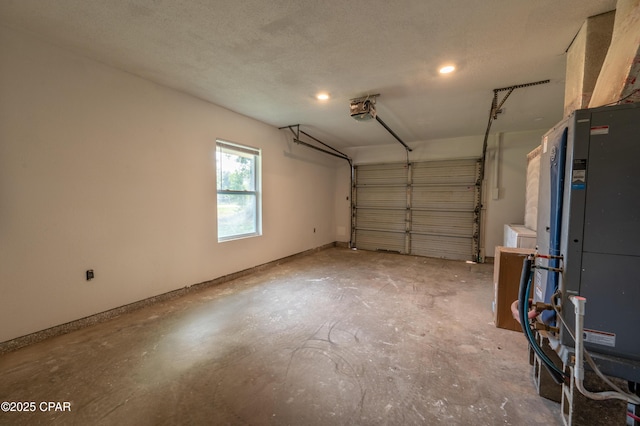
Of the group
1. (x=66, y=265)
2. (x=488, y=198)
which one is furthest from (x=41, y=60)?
(x=488, y=198)

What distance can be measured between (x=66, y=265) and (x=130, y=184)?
0.97m

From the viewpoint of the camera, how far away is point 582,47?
193 cm

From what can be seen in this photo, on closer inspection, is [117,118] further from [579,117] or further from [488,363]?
[488,363]

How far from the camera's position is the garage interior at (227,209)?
165cm

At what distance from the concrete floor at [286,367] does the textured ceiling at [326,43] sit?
2670 mm

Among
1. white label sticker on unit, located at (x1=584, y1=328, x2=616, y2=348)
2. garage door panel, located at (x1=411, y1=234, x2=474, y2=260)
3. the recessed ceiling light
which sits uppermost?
the recessed ceiling light

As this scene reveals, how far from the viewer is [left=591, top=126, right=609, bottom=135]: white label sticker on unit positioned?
4.08ft

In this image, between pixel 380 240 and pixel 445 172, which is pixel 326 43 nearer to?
pixel 445 172

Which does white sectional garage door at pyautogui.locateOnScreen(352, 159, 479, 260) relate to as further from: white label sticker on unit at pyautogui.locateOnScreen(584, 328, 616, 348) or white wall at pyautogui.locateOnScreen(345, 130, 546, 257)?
white label sticker on unit at pyautogui.locateOnScreen(584, 328, 616, 348)

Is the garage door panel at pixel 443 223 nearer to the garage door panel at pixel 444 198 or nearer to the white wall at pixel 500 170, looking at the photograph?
the garage door panel at pixel 444 198

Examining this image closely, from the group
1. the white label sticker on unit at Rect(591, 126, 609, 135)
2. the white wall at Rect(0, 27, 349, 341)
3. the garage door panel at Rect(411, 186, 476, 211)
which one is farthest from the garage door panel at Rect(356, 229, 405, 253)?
the white label sticker on unit at Rect(591, 126, 609, 135)

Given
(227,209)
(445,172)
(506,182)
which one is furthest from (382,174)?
(227,209)

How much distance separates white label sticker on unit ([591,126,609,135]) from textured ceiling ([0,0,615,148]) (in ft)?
→ 3.65

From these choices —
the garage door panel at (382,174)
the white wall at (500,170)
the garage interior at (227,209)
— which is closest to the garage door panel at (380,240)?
the garage door panel at (382,174)
